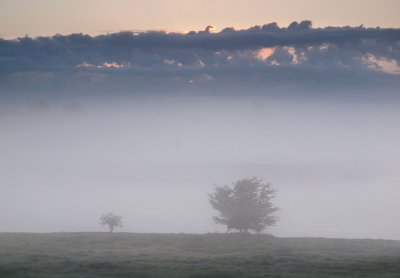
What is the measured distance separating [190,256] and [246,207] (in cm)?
2632

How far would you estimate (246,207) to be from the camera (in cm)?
9975

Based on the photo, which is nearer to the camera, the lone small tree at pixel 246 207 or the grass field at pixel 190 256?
the grass field at pixel 190 256

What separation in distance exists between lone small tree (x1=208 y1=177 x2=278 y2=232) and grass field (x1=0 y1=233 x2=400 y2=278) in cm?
544

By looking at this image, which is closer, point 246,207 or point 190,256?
point 190,256

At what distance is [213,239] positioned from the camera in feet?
299

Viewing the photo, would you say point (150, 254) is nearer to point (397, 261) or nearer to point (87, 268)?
point (87, 268)

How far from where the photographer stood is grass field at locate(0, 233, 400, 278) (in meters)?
63.4

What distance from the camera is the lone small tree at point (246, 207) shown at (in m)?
99.6

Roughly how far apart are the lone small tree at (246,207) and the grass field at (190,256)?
5441mm

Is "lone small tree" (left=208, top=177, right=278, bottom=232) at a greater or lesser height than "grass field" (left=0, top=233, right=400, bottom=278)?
greater

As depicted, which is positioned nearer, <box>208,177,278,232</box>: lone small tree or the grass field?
the grass field

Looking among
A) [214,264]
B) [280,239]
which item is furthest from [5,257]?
[280,239]

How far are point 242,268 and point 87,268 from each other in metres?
13.6

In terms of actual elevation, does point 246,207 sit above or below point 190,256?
above
